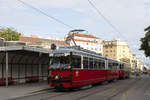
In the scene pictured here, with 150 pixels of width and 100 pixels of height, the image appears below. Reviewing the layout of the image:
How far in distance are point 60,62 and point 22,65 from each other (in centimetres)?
828

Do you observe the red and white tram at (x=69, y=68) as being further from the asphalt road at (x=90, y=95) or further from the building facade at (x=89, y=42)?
the building facade at (x=89, y=42)

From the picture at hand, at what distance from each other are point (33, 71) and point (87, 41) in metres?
89.0

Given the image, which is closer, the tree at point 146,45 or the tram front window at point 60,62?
the tram front window at point 60,62

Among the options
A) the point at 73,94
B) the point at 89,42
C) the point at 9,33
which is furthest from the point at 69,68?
the point at 89,42

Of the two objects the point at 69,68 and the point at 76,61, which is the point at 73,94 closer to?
the point at 69,68

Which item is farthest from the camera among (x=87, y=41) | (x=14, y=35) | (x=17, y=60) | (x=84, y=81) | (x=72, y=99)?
(x=87, y=41)

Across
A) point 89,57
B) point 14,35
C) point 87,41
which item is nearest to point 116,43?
point 87,41

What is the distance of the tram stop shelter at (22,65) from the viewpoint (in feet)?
68.0

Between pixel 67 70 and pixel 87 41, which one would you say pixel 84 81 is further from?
pixel 87 41

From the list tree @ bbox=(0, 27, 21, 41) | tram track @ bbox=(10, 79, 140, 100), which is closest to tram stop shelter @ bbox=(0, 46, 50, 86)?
tram track @ bbox=(10, 79, 140, 100)

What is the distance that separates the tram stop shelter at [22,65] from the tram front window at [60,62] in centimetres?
276

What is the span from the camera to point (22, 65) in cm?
2370

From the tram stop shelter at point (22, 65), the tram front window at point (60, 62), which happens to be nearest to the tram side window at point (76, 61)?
the tram front window at point (60, 62)

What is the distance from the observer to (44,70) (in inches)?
1117
